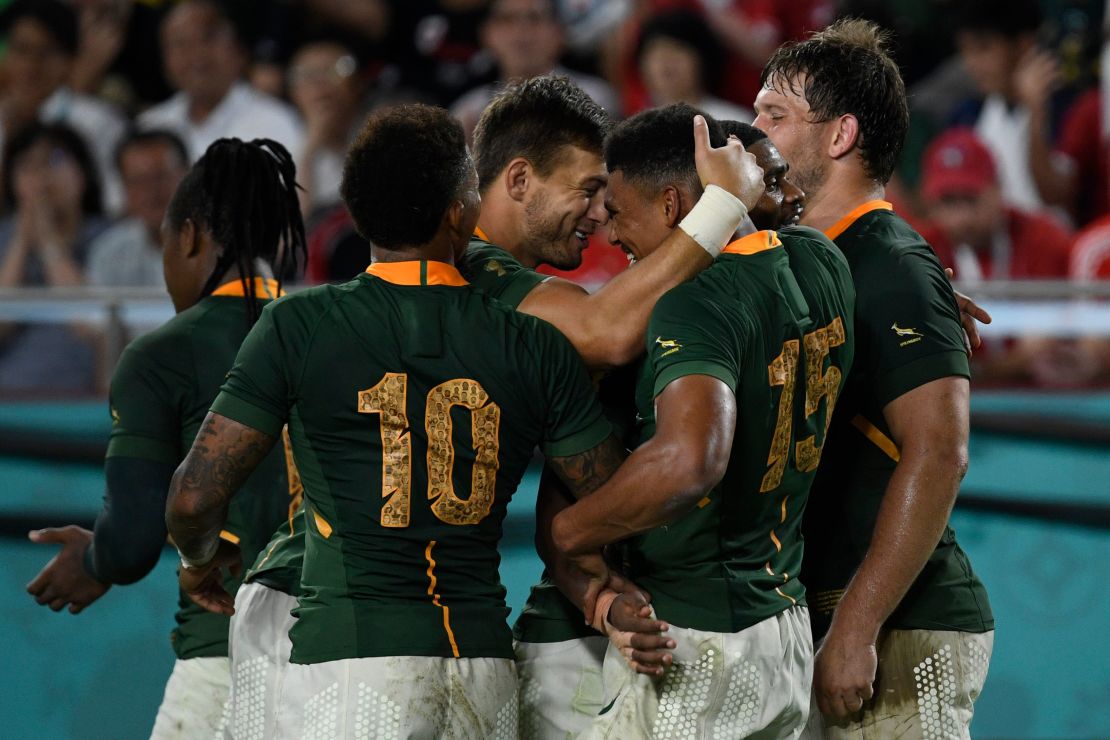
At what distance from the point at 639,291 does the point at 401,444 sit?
1.66ft

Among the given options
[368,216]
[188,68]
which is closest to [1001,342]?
[368,216]

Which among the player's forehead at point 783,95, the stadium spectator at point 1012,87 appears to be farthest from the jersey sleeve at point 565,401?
the stadium spectator at point 1012,87

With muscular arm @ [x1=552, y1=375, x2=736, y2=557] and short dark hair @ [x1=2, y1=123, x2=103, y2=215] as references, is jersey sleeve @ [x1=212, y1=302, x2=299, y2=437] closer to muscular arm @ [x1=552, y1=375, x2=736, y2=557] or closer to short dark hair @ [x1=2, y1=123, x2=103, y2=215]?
muscular arm @ [x1=552, y1=375, x2=736, y2=557]

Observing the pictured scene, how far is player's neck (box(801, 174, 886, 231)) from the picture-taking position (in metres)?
2.80

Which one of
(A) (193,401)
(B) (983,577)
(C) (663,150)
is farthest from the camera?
(B) (983,577)

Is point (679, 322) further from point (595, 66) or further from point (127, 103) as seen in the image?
point (127, 103)

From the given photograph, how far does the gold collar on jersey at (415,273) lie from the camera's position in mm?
2295

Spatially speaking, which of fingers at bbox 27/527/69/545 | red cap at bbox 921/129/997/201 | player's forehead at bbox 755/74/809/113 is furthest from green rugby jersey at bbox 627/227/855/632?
red cap at bbox 921/129/997/201

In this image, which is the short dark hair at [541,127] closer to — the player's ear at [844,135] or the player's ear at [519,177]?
the player's ear at [519,177]

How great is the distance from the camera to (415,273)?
2299mm

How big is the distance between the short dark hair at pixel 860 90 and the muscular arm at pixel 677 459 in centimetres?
93

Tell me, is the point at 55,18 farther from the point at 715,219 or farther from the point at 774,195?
the point at 715,219

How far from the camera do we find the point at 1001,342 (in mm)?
5422

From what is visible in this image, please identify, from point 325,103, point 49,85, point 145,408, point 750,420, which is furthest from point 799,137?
point 49,85
